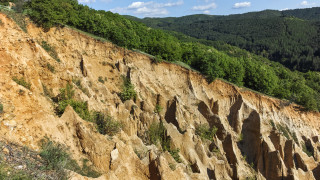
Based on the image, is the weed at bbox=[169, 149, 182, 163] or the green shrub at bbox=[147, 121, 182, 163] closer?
the weed at bbox=[169, 149, 182, 163]

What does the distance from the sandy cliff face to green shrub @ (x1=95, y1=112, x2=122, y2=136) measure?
0.76m

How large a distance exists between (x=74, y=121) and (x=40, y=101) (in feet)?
9.16

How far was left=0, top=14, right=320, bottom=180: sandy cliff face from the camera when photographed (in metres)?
13.6

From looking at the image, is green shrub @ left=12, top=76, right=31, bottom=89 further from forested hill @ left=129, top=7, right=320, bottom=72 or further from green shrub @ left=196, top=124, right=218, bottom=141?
forested hill @ left=129, top=7, right=320, bottom=72

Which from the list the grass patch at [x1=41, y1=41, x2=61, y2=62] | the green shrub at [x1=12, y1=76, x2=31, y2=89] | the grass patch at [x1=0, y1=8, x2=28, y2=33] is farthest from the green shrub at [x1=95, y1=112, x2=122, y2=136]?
the grass patch at [x1=0, y1=8, x2=28, y2=33]

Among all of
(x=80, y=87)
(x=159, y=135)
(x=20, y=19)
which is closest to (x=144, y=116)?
(x=159, y=135)

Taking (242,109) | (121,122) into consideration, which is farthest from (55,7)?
(242,109)

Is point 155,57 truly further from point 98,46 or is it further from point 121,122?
point 121,122

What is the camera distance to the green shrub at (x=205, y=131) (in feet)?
80.5

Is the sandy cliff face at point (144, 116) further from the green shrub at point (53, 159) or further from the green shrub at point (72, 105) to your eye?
the green shrub at point (53, 159)

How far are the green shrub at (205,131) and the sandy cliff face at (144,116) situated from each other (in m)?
0.69

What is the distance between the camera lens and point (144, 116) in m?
21.5

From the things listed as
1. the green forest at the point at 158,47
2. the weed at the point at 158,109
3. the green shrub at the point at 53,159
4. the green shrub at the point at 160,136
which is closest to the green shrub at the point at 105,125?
the green shrub at the point at 160,136

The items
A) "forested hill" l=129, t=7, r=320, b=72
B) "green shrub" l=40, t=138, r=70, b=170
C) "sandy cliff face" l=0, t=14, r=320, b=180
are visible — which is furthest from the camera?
"forested hill" l=129, t=7, r=320, b=72
